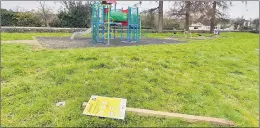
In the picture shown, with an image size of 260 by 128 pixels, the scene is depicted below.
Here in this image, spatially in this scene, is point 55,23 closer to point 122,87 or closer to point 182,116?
point 122,87

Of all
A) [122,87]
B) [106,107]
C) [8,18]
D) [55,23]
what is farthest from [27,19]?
[106,107]

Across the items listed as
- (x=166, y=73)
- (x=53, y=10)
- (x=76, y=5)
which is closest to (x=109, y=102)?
(x=166, y=73)

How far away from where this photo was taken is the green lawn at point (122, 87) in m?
2.78

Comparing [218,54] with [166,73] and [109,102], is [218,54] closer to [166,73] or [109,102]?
[166,73]

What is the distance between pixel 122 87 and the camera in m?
3.49

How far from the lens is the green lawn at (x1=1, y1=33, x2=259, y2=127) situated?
278 cm

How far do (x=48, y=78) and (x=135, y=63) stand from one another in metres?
1.60

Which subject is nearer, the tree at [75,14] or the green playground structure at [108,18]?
the green playground structure at [108,18]

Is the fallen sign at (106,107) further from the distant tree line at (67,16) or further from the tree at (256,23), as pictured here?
the tree at (256,23)

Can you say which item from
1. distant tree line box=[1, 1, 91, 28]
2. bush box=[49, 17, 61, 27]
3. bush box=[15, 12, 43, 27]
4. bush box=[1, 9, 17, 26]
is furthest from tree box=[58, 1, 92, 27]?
bush box=[1, 9, 17, 26]

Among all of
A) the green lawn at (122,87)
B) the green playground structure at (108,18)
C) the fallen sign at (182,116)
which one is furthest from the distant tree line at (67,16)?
the fallen sign at (182,116)

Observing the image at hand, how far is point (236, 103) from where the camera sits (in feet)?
11.4

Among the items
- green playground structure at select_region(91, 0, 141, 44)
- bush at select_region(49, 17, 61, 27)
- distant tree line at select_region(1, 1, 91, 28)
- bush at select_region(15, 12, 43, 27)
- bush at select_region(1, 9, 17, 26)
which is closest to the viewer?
green playground structure at select_region(91, 0, 141, 44)

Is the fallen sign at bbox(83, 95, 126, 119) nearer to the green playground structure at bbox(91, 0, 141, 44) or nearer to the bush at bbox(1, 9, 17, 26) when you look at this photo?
the green playground structure at bbox(91, 0, 141, 44)
